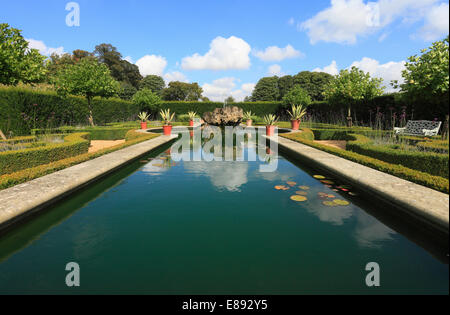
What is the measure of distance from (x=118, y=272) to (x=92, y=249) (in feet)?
2.37

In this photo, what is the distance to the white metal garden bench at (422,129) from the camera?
9.48m

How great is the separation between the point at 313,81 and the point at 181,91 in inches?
1267

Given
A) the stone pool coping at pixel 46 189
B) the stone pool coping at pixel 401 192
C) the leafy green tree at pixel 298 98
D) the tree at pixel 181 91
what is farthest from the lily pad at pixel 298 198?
the tree at pixel 181 91

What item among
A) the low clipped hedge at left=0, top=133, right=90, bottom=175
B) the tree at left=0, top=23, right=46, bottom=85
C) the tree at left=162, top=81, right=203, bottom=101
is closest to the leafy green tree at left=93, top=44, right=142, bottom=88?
the tree at left=162, top=81, right=203, bottom=101

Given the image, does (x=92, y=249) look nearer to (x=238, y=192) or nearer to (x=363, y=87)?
(x=238, y=192)

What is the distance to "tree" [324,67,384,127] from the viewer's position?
16.3 metres

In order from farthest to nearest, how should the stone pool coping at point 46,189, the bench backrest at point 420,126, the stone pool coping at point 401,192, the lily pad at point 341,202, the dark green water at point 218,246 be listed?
the bench backrest at point 420,126
the lily pad at point 341,202
the stone pool coping at point 46,189
the stone pool coping at point 401,192
the dark green water at point 218,246

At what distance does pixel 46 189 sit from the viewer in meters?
4.71

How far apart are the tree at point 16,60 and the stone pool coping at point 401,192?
38.6 ft

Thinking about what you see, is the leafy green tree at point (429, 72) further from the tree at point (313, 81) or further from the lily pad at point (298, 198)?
the tree at point (313, 81)

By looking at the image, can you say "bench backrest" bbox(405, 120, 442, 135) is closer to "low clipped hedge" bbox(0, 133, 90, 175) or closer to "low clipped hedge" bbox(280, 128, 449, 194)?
"low clipped hedge" bbox(280, 128, 449, 194)

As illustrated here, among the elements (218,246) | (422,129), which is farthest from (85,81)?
(422,129)

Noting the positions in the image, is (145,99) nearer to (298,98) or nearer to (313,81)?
(298,98)

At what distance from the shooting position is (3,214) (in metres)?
3.55
